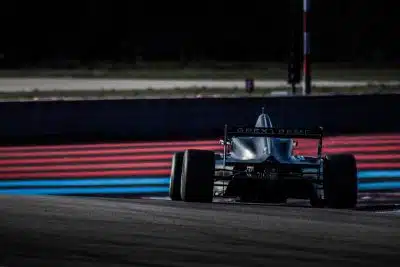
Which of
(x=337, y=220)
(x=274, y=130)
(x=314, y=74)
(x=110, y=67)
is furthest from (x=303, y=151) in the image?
(x=110, y=67)

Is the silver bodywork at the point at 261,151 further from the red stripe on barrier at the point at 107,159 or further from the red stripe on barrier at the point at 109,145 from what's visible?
the red stripe on barrier at the point at 109,145

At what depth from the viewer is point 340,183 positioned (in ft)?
40.0

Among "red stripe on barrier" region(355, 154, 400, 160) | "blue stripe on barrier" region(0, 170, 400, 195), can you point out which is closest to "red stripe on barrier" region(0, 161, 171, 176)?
"blue stripe on barrier" region(0, 170, 400, 195)

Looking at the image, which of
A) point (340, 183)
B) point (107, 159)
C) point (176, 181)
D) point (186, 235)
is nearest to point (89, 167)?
point (107, 159)

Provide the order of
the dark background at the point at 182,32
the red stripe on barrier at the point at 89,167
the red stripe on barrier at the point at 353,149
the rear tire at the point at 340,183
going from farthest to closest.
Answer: the dark background at the point at 182,32 → the red stripe on barrier at the point at 353,149 → the red stripe on barrier at the point at 89,167 → the rear tire at the point at 340,183

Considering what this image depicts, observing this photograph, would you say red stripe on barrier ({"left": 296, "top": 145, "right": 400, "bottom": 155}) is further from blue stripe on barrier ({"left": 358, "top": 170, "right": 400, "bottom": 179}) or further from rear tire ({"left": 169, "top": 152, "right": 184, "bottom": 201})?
rear tire ({"left": 169, "top": 152, "right": 184, "bottom": 201})

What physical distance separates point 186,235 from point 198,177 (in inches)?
136

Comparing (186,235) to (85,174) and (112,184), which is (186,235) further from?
(85,174)

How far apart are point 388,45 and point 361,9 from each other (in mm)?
2439

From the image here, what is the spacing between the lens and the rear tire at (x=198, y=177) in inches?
482

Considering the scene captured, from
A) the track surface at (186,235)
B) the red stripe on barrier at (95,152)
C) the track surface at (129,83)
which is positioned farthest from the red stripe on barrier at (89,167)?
the track surface at (129,83)

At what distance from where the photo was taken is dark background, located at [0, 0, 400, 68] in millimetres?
65938

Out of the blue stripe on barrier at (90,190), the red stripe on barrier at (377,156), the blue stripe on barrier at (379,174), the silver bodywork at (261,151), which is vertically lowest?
the blue stripe on barrier at (90,190)

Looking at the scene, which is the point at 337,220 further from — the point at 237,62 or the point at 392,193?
the point at 237,62
